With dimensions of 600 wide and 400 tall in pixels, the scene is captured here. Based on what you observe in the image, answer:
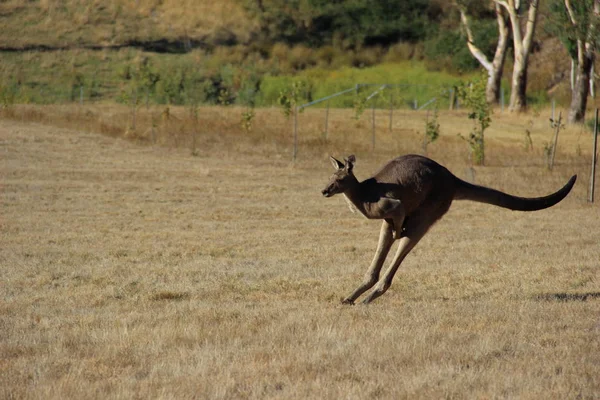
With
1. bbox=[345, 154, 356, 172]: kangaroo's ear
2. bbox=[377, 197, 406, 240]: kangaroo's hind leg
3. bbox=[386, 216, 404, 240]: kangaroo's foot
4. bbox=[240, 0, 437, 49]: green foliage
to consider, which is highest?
bbox=[240, 0, 437, 49]: green foliage

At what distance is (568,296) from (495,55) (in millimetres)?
47814

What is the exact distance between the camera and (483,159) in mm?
32625

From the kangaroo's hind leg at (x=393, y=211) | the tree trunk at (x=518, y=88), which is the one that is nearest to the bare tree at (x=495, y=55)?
the tree trunk at (x=518, y=88)

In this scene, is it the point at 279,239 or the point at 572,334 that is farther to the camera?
the point at 279,239

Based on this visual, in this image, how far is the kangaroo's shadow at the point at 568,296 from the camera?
1072 cm

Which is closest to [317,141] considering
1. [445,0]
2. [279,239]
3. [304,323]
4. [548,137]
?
[548,137]

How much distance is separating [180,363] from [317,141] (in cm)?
3183

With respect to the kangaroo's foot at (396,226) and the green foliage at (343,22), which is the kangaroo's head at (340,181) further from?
the green foliage at (343,22)

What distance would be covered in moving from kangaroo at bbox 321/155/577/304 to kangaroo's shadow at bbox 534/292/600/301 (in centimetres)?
123

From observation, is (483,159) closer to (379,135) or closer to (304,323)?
(379,135)

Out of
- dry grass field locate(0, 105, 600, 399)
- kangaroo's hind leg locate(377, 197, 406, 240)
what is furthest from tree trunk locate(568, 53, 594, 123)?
kangaroo's hind leg locate(377, 197, 406, 240)

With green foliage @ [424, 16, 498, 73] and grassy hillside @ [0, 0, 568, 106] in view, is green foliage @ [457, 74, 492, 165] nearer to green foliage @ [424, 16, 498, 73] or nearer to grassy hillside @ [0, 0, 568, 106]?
grassy hillside @ [0, 0, 568, 106]

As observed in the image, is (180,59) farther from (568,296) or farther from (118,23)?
(568,296)

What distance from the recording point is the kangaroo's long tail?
10.8m
